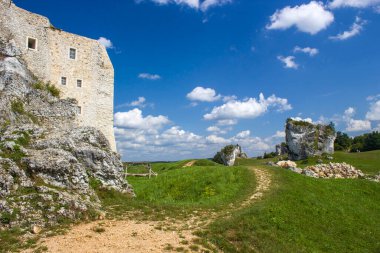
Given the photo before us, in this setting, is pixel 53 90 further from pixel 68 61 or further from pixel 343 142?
pixel 343 142

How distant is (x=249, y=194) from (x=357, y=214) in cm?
807

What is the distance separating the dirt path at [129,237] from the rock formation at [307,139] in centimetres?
5291

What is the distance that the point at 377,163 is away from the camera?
173 ft

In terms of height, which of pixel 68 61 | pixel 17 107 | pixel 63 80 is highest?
pixel 68 61

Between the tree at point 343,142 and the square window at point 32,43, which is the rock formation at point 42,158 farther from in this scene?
the tree at point 343,142

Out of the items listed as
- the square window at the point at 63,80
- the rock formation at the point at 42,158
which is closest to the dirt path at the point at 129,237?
the rock formation at the point at 42,158

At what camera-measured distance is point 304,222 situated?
20.1 m

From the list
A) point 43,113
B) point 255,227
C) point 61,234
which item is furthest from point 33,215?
point 43,113

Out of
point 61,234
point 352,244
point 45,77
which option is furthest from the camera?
point 45,77

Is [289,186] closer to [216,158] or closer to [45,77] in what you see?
[45,77]

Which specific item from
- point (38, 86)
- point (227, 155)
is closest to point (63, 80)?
point (38, 86)

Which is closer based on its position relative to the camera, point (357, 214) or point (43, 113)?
point (357, 214)

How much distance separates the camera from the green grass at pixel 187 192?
67.7ft

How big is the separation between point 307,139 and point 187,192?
46632mm
